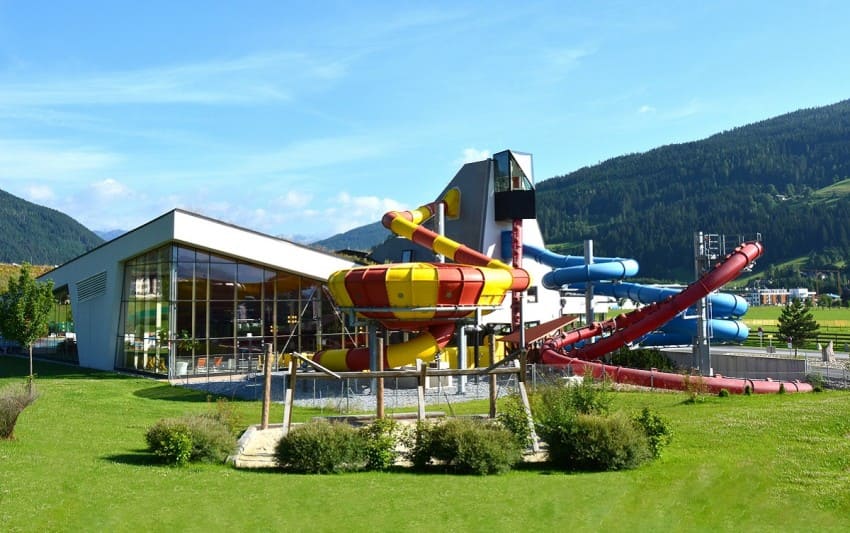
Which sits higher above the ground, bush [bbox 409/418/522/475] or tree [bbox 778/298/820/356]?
tree [bbox 778/298/820/356]

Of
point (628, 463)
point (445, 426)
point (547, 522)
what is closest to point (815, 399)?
point (628, 463)

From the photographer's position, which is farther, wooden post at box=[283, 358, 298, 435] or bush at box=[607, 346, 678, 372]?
bush at box=[607, 346, 678, 372]

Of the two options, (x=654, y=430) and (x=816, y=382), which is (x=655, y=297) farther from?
(x=654, y=430)

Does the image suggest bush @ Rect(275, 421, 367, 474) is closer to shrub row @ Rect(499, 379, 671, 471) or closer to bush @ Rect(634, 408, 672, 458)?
shrub row @ Rect(499, 379, 671, 471)

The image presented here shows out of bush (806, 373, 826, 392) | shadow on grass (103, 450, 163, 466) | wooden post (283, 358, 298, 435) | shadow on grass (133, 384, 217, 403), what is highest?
wooden post (283, 358, 298, 435)

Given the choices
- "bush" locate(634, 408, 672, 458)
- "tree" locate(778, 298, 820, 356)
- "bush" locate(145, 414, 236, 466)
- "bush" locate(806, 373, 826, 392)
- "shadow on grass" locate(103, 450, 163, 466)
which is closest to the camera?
"bush" locate(145, 414, 236, 466)

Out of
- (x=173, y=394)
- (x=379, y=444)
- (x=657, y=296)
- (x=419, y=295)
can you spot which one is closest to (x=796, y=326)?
(x=657, y=296)

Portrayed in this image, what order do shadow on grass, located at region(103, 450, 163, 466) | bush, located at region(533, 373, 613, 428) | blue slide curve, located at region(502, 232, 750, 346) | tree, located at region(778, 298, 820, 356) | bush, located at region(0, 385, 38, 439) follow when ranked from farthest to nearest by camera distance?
tree, located at region(778, 298, 820, 356) → blue slide curve, located at region(502, 232, 750, 346) → bush, located at region(0, 385, 38, 439) → bush, located at region(533, 373, 613, 428) → shadow on grass, located at region(103, 450, 163, 466)

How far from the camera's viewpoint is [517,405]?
17719 millimetres

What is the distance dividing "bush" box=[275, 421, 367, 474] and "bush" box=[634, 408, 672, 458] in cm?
608

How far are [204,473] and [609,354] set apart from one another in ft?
92.0

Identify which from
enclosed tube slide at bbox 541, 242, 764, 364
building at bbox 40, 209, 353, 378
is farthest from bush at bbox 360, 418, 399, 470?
building at bbox 40, 209, 353, 378

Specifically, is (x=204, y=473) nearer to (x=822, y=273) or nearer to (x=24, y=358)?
(x=24, y=358)

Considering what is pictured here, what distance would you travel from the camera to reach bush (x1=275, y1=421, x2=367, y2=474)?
15.4 meters
